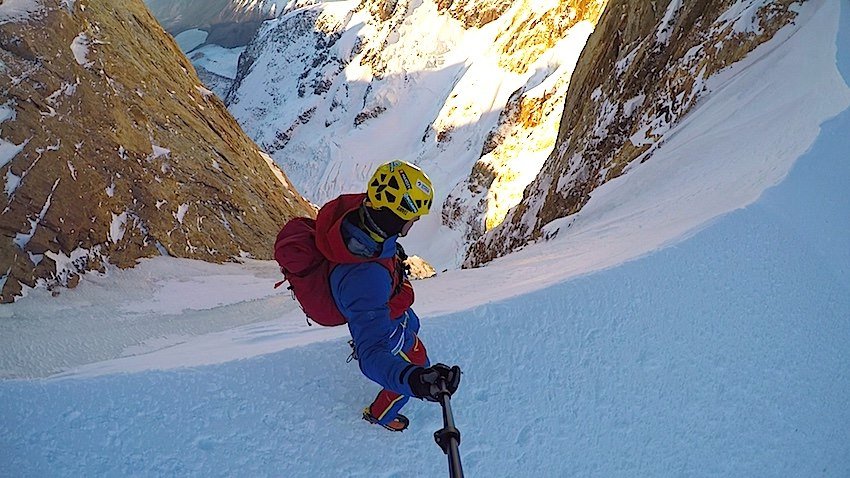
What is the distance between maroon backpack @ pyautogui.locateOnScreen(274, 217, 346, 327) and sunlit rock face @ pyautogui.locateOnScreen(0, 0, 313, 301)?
808cm

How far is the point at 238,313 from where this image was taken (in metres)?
9.19

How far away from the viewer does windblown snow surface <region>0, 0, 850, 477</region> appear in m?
2.76

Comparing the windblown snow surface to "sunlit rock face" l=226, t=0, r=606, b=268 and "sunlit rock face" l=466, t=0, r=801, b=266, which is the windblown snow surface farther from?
"sunlit rock face" l=226, t=0, r=606, b=268

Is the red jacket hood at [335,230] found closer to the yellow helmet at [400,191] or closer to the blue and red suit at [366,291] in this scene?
the blue and red suit at [366,291]

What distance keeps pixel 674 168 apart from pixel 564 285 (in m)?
5.05

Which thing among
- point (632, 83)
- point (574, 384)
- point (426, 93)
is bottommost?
point (426, 93)

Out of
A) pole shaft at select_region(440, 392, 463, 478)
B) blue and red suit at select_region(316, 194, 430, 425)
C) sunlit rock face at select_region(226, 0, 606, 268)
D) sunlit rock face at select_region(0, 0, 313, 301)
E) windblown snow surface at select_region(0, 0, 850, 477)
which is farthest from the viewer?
sunlit rock face at select_region(226, 0, 606, 268)

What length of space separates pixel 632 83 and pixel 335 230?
12.5 m

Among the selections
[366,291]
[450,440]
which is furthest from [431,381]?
[366,291]

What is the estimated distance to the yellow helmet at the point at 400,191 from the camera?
8.70ft

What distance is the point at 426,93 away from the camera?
2726 inches

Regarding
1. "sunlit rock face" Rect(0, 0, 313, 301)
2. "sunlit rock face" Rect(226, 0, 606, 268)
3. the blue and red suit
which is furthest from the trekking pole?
"sunlit rock face" Rect(226, 0, 606, 268)

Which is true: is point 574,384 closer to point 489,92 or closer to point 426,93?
point 489,92

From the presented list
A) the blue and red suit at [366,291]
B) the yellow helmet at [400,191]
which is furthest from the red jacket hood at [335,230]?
the yellow helmet at [400,191]
